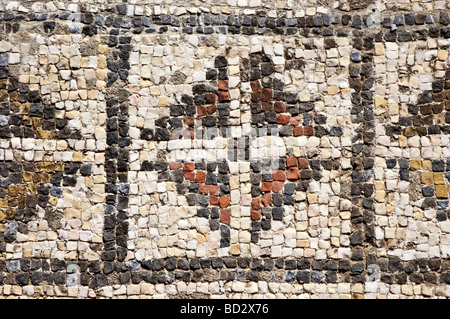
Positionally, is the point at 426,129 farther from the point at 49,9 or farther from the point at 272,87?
the point at 49,9

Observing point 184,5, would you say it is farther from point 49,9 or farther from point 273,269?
point 273,269

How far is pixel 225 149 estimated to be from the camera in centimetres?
643

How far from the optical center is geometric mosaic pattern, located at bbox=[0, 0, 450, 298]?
6.32 m

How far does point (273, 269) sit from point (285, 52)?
2.11 metres

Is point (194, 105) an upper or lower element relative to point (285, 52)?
lower

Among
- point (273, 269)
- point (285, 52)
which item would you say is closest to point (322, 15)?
point (285, 52)

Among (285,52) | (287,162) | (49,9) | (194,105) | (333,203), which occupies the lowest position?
(333,203)

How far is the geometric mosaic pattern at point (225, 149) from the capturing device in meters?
6.32

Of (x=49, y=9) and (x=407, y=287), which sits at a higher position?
(x=49, y=9)

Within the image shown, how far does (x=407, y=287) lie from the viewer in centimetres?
629

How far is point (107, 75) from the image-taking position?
650cm

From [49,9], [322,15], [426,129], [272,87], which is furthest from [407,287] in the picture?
[49,9]

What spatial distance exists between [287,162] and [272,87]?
0.75m

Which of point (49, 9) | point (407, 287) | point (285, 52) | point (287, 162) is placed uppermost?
point (49, 9)
